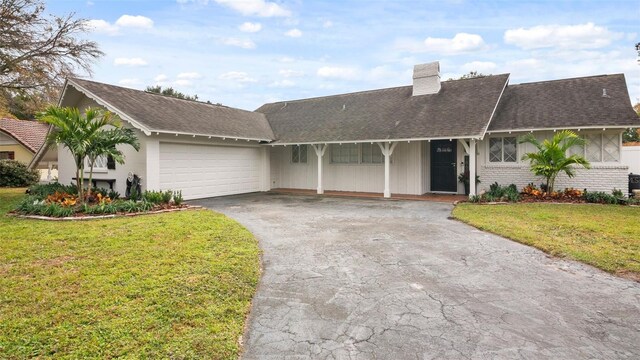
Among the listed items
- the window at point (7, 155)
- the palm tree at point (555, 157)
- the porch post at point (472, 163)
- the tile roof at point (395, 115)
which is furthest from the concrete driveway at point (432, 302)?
the window at point (7, 155)

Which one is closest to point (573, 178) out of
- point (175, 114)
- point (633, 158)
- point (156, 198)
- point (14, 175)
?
point (633, 158)

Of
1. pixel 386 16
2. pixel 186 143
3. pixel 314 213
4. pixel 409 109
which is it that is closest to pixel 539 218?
pixel 314 213

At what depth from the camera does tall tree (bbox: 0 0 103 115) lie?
46.0 feet

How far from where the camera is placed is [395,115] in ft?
49.1

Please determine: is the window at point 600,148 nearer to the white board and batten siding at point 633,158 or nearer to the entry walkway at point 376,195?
the entry walkway at point 376,195

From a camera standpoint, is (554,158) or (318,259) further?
(554,158)

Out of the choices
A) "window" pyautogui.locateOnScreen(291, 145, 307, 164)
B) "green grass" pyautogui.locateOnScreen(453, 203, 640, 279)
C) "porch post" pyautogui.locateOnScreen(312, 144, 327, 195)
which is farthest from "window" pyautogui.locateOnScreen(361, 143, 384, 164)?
"green grass" pyautogui.locateOnScreen(453, 203, 640, 279)

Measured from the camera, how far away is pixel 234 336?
3.26 m

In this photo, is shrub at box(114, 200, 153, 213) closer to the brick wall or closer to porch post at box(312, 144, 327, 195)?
porch post at box(312, 144, 327, 195)

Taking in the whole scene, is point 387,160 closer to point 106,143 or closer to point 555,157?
point 555,157

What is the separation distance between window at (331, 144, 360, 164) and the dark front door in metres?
3.35

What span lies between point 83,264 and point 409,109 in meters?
13.0

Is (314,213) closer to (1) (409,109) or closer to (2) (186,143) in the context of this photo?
(2) (186,143)

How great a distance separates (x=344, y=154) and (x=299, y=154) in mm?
2461
